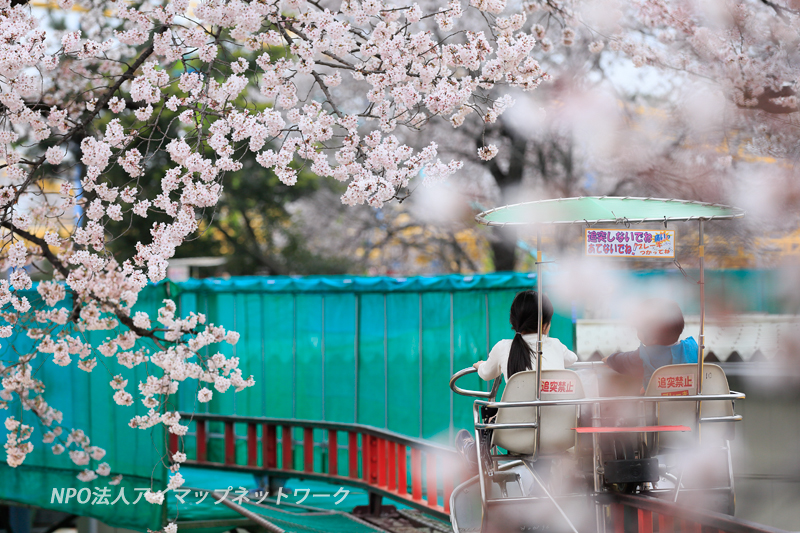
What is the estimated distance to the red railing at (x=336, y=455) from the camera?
6.01 metres

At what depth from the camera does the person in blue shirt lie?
472cm

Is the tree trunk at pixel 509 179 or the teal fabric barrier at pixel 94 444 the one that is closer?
the teal fabric barrier at pixel 94 444

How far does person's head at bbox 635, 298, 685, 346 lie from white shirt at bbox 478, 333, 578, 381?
A: 0.56 metres

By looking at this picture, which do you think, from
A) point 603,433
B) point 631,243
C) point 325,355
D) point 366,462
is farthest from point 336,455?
point 631,243

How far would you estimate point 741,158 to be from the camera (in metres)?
11.3

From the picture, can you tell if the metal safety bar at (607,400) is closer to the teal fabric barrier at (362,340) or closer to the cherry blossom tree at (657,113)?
the teal fabric barrier at (362,340)

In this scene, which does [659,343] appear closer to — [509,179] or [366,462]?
[366,462]

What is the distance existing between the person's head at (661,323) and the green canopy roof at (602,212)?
1.89 feet

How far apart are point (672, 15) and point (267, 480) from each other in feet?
26.2

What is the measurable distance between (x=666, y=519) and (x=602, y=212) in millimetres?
1853

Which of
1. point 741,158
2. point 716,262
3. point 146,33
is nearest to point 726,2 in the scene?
point 741,158

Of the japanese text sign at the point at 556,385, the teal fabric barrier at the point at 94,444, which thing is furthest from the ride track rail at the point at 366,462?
the japanese text sign at the point at 556,385

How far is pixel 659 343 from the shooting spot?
4.80 m

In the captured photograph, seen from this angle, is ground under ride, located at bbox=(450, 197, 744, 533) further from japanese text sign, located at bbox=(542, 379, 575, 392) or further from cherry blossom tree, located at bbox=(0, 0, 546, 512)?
cherry blossom tree, located at bbox=(0, 0, 546, 512)
